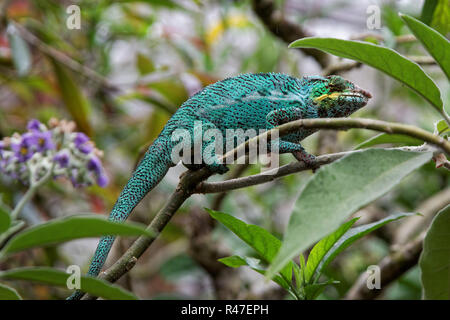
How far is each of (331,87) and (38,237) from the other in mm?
579

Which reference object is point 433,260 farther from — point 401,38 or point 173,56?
point 173,56

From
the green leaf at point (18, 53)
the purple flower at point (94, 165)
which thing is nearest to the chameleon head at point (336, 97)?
the purple flower at point (94, 165)

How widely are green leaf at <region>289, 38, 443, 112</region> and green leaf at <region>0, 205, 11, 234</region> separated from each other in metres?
0.38

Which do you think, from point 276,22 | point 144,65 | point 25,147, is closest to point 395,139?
point 25,147

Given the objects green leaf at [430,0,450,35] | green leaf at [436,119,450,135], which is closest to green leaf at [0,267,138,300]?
green leaf at [436,119,450,135]

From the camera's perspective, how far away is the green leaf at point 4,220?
1.63 feet

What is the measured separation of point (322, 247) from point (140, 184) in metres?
0.32

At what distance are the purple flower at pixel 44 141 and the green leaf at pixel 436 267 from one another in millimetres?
632

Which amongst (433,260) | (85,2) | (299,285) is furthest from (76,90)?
(433,260)

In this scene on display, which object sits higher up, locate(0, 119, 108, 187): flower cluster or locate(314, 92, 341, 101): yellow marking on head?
locate(314, 92, 341, 101): yellow marking on head

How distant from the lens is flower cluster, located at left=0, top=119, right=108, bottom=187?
833 mm

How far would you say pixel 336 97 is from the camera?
0.86 meters

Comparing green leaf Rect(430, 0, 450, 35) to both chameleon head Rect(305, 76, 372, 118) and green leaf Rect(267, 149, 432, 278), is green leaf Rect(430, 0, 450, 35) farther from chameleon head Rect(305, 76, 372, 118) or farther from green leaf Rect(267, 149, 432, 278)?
green leaf Rect(267, 149, 432, 278)

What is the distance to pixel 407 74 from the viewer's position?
0.62 meters
